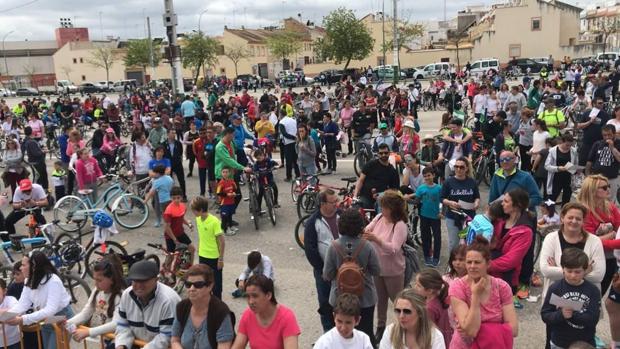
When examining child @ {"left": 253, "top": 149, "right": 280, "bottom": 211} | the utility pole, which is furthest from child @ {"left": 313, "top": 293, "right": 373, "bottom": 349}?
the utility pole

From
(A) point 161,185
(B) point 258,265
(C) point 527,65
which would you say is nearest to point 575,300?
(B) point 258,265

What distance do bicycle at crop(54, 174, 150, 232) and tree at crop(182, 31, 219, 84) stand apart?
169 feet

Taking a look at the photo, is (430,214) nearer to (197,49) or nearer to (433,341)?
(433,341)

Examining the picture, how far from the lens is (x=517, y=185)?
6.49 m

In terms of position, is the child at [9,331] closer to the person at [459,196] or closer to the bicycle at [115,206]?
the person at [459,196]

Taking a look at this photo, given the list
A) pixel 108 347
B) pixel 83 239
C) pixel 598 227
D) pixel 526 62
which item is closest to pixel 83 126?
pixel 83 239

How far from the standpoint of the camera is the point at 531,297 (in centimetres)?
643

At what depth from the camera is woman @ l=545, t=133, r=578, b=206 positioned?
9.01m

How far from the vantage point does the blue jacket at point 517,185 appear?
643 cm

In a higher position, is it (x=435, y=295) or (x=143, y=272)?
(x=143, y=272)

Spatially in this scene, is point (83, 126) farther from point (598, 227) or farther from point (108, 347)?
point (598, 227)

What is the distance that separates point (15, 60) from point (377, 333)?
105 m

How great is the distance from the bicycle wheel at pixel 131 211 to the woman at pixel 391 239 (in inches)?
253

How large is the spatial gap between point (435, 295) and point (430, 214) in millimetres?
3552
